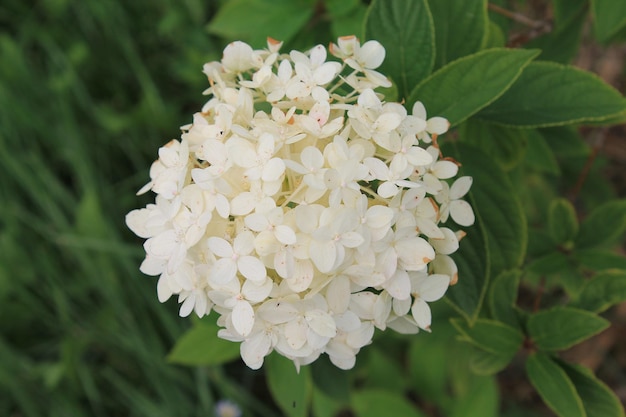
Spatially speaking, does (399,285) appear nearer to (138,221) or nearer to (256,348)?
(256,348)

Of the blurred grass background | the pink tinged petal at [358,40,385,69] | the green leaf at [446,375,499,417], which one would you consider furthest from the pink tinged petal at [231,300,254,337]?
the blurred grass background

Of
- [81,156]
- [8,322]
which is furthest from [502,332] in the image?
[8,322]

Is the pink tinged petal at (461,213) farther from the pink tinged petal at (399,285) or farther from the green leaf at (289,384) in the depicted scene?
the green leaf at (289,384)

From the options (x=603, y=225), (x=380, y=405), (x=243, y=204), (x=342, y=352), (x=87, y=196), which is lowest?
(x=380, y=405)

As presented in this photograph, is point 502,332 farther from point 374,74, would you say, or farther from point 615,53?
point 615,53

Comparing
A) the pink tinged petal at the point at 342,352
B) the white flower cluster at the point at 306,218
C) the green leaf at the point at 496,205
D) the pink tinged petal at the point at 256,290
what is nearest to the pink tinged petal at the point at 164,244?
the white flower cluster at the point at 306,218

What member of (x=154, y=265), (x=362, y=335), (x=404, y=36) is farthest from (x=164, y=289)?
(x=404, y=36)
